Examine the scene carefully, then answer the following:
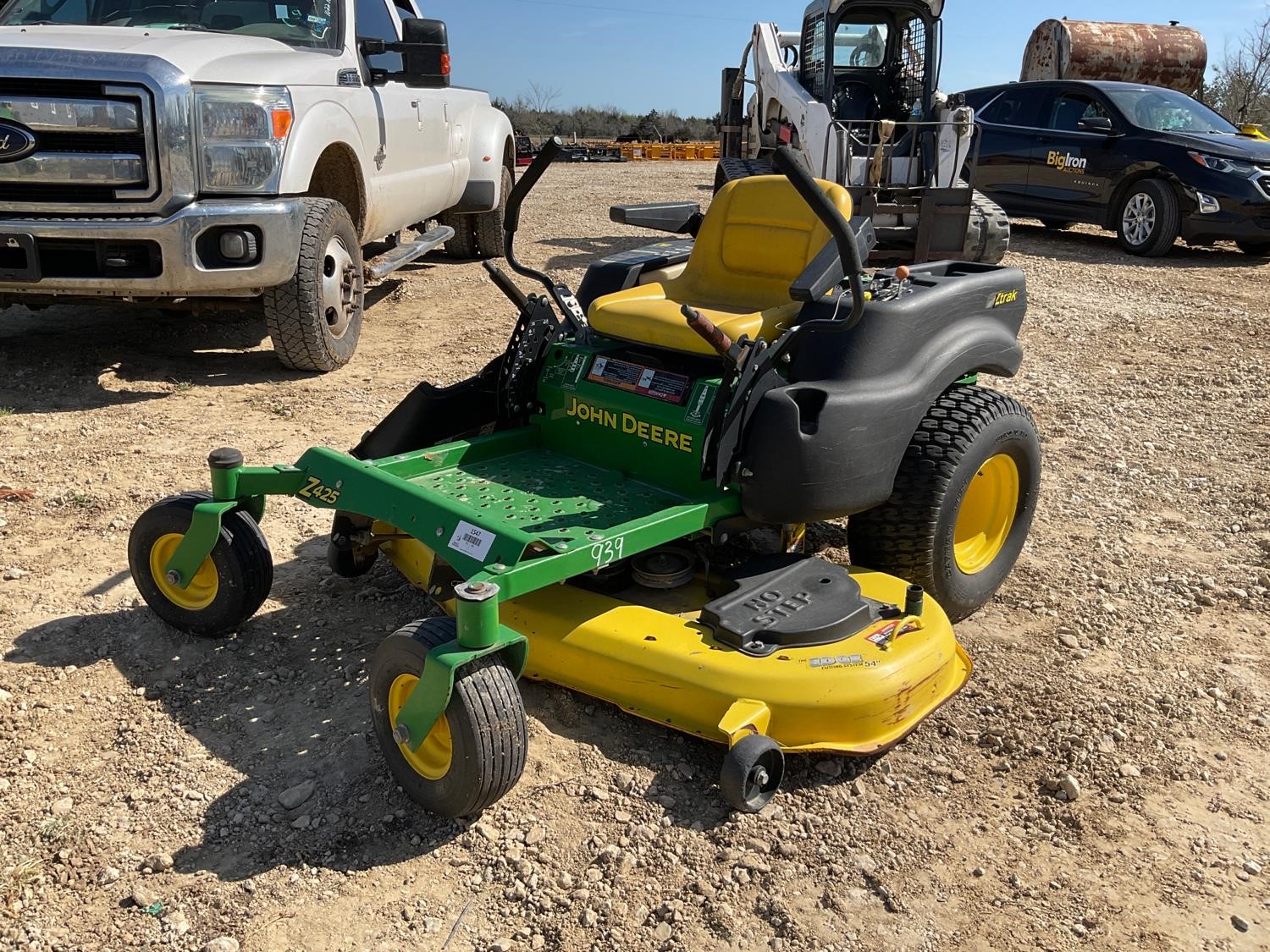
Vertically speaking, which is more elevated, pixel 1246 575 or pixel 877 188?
pixel 877 188

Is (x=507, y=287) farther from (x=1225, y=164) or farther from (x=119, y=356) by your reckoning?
(x=1225, y=164)

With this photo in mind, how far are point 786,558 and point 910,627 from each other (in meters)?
0.45

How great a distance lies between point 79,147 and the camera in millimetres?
5254

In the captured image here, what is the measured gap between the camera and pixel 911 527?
3566mm

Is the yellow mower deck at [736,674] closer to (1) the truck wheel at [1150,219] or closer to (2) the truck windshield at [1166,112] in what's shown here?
(1) the truck wheel at [1150,219]

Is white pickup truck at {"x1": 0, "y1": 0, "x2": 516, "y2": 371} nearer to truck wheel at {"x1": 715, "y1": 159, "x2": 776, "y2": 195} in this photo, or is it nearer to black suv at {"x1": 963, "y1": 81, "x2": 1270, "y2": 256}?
truck wheel at {"x1": 715, "y1": 159, "x2": 776, "y2": 195}

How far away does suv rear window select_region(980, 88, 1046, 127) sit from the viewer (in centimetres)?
1241

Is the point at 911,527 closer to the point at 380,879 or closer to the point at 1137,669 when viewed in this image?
the point at 1137,669

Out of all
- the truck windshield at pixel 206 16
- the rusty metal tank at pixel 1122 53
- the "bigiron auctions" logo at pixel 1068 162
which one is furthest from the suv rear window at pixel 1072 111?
the truck windshield at pixel 206 16

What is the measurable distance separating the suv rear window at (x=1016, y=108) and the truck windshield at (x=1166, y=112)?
2.63 feet

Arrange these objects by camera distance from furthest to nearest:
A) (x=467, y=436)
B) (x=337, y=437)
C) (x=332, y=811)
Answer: (x=337, y=437), (x=467, y=436), (x=332, y=811)

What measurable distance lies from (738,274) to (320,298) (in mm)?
2768

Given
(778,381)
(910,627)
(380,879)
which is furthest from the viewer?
(778,381)

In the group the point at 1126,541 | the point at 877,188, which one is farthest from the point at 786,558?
the point at 877,188
